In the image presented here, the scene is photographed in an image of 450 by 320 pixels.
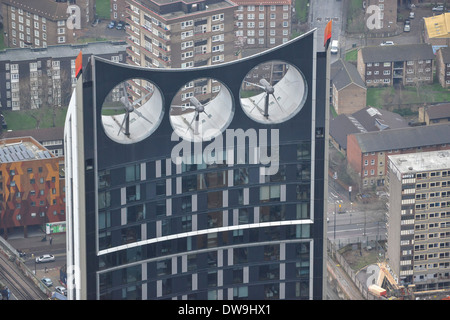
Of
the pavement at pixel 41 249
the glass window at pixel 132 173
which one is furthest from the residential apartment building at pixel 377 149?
the glass window at pixel 132 173

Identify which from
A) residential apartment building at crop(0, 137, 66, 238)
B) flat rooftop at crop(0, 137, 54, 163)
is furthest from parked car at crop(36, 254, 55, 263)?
flat rooftop at crop(0, 137, 54, 163)

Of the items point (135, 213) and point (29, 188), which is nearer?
point (135, 213)

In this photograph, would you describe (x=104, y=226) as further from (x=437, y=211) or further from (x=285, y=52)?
(x=437, y=211)

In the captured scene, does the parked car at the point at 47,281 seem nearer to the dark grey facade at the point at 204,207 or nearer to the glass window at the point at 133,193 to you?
the dark grey facade at the point at 204,207

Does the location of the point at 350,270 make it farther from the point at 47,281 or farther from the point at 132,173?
the point at 132,173

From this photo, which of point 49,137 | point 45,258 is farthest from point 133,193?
point 49,137
